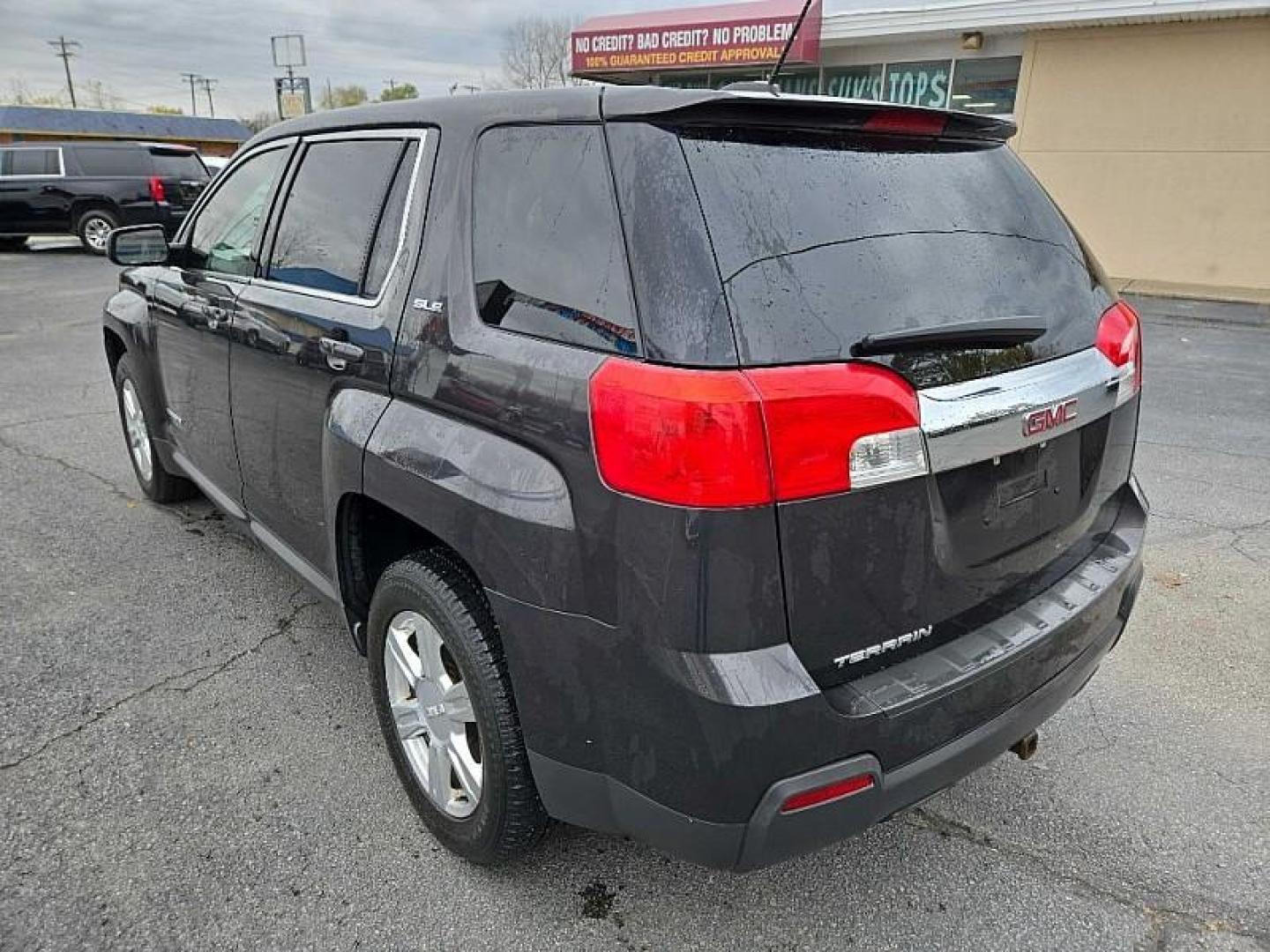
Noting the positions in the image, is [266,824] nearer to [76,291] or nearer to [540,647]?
[540,647]

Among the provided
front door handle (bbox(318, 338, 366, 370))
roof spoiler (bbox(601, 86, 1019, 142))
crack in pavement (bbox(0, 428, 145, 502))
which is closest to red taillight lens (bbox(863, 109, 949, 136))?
roof spoiler (bbox(601, 86, 1019, 142))

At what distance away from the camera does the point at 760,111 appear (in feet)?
5.89

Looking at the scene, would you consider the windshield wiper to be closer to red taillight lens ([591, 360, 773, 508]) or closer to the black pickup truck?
red taillight lens ([591, 360, 773, 508])

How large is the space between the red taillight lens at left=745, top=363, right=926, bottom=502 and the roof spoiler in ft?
1.84

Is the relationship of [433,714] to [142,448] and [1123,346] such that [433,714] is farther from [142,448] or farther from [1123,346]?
[142,448]

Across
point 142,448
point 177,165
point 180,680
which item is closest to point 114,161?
point 177,165

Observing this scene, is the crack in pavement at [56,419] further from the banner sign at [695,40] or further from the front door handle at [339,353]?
the banner sign at [695,40]

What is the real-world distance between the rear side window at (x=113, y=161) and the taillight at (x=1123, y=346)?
18.2m

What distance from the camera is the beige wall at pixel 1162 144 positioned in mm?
13773

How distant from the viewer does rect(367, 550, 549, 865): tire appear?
2.04m

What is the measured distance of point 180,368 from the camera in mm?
3699

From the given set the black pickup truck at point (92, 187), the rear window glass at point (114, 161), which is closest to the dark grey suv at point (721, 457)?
the black pickup truck at point (92, 187)

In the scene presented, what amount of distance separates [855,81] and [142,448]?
16.1 meters

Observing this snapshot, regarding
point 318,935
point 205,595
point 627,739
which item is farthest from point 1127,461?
point 205,595
